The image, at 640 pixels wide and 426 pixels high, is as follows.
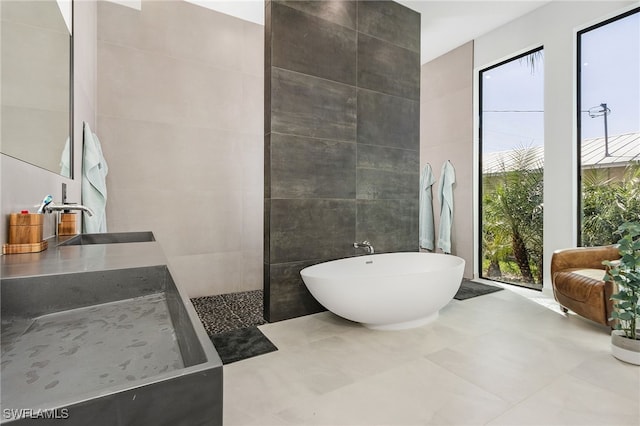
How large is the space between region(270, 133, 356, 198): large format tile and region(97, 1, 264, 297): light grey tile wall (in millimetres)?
1157

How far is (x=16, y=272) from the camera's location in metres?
0.75

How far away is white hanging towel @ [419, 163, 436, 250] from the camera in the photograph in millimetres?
4887

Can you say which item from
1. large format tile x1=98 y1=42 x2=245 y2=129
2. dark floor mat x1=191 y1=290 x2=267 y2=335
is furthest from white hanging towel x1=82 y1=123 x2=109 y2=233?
dark floor mat x1=191 y1=290 x2=267 y2=335

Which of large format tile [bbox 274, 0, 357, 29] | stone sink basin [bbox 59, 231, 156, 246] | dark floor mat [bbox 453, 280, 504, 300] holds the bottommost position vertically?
dark floor mat [bbox 453, 280, 504, 300]

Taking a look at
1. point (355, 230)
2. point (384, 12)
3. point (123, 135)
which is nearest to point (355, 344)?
point (355, 230)

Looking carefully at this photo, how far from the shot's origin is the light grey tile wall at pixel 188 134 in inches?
123

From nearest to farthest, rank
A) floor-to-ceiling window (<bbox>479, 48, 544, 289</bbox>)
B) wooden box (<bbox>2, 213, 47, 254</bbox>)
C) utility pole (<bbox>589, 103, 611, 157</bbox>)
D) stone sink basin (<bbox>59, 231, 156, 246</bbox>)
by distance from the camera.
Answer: wooden box (<bbox>2, 213, 47, 254</bbox>), stone sink basin (<bbox>59, 231, 156, 246</bbox>), utility pole (<bbox>589, 103, 611, 157</bbox>), floor-to-ceiling window (<bbox>479, 48, 544, 289</bbox>)

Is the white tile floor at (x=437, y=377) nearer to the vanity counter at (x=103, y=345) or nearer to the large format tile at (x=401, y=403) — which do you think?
the large format tile at (x=401, y=403)

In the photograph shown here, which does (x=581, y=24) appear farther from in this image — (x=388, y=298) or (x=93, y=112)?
(x=93, y=112)

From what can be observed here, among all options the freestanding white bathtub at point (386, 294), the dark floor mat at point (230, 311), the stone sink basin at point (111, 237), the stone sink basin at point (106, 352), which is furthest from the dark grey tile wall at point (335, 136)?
the stone sink basin at point (106, 352)

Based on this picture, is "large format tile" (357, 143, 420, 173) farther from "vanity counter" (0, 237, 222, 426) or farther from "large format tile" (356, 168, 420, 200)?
"vanity counter" (0, 237, 222, 426)

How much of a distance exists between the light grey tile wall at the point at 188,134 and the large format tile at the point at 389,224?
53.9 inches

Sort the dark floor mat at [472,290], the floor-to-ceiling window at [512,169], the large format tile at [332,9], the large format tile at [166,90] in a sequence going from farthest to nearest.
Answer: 1. the floor-to-ceiling window at [512,169]
2. the dark floor mat at [472,290]
3. the large format tile at [166,90]
4. the large format tile at [332,9]

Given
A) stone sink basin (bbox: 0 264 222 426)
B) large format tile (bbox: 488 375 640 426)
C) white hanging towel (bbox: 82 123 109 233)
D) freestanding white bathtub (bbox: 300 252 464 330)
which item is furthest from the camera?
white hanging towel (bbox: 82 123 109 233)
